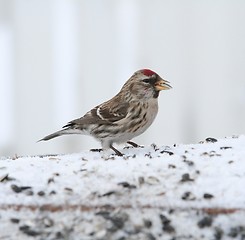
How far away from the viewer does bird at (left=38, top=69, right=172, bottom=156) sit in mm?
3438

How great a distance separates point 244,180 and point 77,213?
1.56 ft

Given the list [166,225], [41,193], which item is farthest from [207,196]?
[41,193]

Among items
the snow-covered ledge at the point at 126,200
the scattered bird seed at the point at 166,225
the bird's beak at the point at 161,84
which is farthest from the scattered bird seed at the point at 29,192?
the bird's beak at the point at 161,84

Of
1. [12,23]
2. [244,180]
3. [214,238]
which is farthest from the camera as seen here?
[12,23]

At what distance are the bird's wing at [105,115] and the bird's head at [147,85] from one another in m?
0.08

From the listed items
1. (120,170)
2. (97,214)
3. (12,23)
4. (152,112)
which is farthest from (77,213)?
(12,23)

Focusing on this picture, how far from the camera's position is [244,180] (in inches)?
85.2

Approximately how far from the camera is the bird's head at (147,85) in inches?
139

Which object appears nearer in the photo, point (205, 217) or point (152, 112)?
point (205, 217)

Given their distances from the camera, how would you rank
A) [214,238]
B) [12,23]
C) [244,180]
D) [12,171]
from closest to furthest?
[214,238] → [244,180] → [12,171] → [12,23]

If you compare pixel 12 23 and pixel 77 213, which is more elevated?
pixel 12 23

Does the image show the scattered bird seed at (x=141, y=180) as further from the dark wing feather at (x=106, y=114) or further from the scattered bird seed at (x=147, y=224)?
the dark wing feather at (x=106, y=114)

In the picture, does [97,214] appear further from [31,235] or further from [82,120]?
[82,120]

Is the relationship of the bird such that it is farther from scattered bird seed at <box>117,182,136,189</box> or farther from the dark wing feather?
scattered bird seed at <box>117,182,136,189</box>
